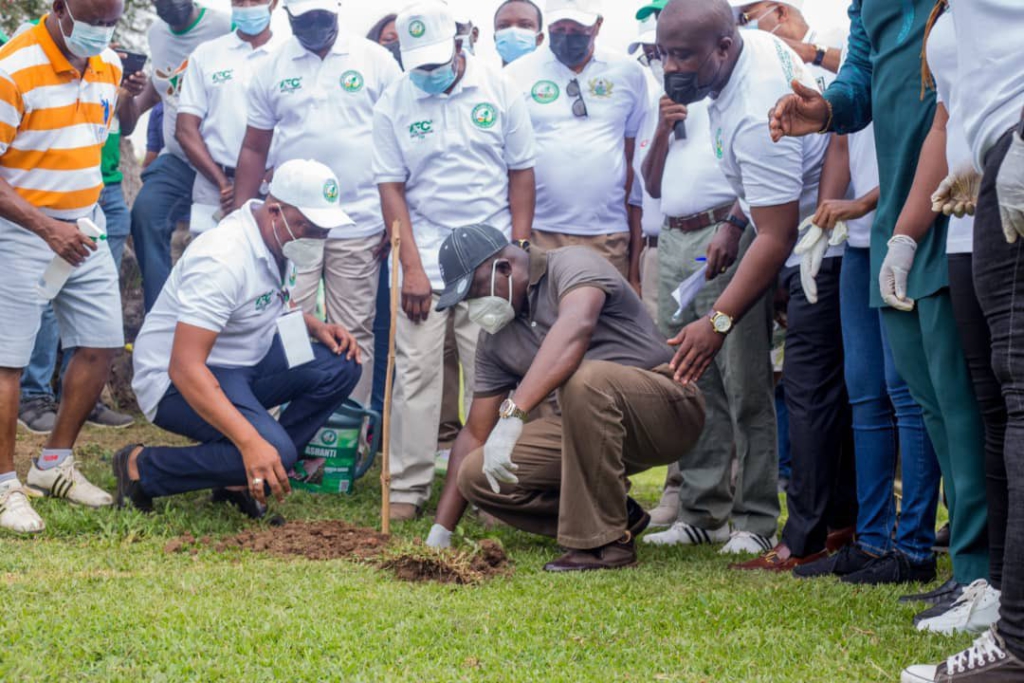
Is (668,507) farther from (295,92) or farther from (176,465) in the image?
(295,92)

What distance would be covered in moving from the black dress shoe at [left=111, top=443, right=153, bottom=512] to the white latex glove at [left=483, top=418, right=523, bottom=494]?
175cm

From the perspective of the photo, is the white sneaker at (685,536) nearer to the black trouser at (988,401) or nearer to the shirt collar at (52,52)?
the black trouser at (988,401)

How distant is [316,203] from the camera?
5348 millimetres

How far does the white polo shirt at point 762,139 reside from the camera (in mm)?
4480

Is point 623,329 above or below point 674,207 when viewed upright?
below

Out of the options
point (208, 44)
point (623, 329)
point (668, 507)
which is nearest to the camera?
point (623, 329)

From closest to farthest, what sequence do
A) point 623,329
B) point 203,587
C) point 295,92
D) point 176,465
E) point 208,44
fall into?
point 203,587 < point 623,329 < point 176,465 < point 295,92 < point 208,44

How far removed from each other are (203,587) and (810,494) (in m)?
2.28

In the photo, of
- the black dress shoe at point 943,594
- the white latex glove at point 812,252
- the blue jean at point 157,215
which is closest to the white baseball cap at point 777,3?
the white latex glove at point 812,252

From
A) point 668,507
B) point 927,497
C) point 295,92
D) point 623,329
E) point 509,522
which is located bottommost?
point 668,507

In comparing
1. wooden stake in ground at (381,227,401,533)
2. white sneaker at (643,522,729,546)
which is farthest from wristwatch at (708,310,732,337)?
wooden stake in ground at (381,227,401,533)

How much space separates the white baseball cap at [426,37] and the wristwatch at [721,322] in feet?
6.92

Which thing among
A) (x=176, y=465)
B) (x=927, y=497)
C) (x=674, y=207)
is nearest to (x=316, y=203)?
(x=176, y=465)

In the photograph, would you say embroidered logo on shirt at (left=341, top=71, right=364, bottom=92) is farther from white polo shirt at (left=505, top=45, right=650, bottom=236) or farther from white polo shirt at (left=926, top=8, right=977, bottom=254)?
white polo shirt at (left=926, top=8, right=977, bottom=254)
